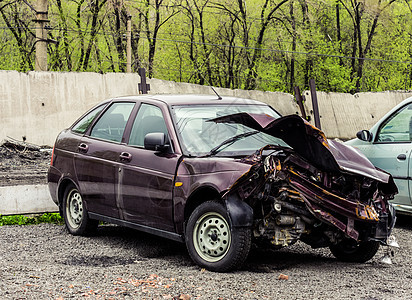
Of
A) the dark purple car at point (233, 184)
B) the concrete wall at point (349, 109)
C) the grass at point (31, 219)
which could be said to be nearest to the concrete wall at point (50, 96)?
the concrete wall at point (349, 109)

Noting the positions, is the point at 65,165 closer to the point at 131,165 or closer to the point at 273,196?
the point at 131,165

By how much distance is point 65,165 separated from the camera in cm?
870

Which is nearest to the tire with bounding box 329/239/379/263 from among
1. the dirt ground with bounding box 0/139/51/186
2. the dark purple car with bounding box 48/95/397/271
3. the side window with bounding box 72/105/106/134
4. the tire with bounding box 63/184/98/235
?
the dark purple car with bounding box 48/95/397/271

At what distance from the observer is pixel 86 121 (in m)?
8.77

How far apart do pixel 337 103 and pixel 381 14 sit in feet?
60.0

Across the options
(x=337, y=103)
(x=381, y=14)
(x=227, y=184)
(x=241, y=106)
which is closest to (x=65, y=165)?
(x=241, y=106)

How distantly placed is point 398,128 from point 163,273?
179 inches

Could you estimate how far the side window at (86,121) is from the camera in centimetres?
864

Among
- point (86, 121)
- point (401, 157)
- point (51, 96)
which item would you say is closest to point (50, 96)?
point (51, 96)

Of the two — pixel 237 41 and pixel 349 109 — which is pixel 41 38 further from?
pixel 237 41

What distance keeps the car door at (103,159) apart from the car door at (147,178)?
0.20m

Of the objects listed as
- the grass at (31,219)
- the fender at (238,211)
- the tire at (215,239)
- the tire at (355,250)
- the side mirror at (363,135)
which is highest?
the side mirror at (363,135)

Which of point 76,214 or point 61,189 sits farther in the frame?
point 61,189

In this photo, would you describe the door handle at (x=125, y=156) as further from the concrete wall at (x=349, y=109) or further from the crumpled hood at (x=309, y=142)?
the concrete wall at (x=349, y=109)
